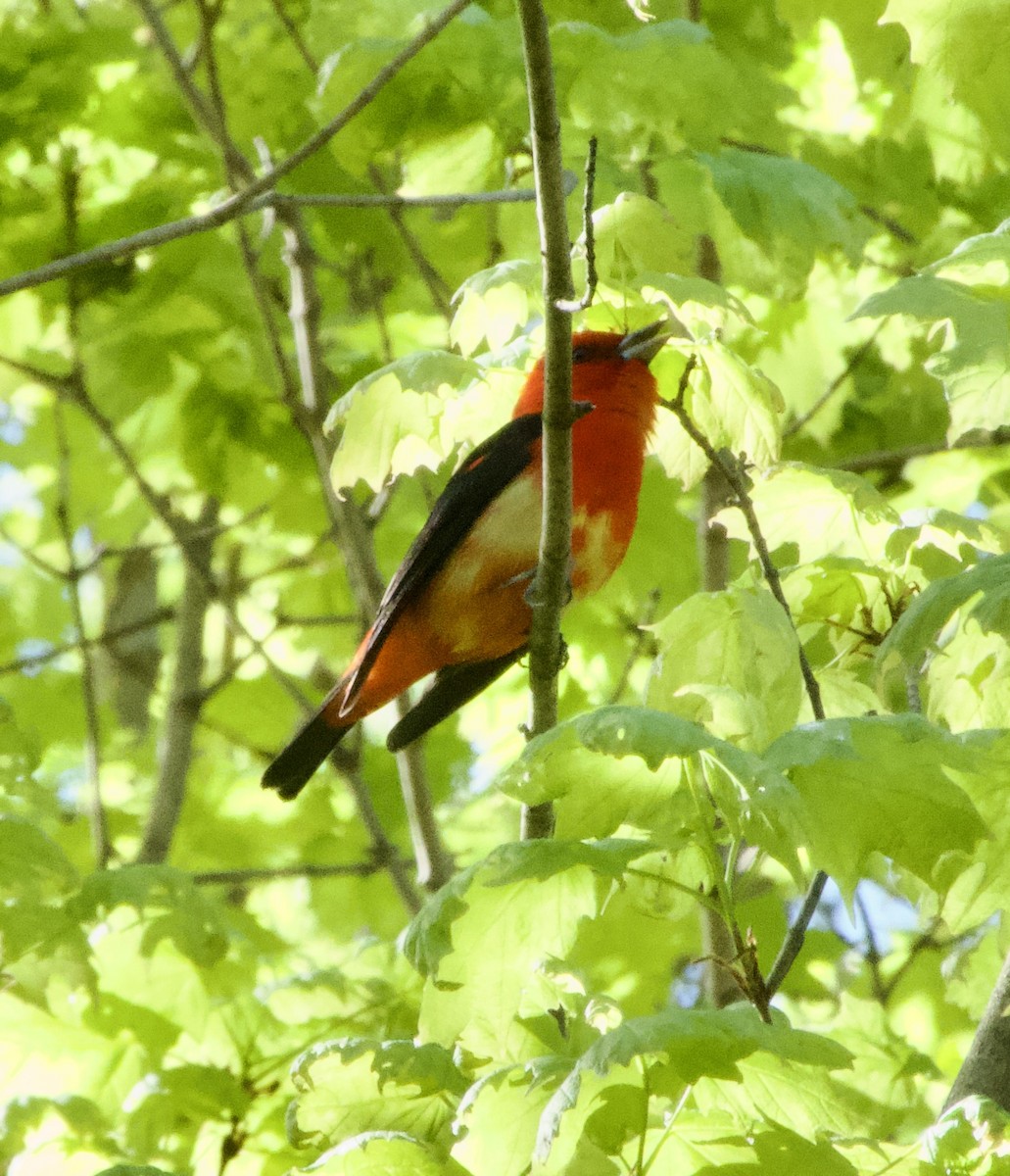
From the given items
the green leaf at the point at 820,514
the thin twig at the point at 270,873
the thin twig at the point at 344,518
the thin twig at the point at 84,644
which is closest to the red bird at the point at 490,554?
the thin twig at the point at 344,518

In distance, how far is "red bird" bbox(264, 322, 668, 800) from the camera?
3.21 m

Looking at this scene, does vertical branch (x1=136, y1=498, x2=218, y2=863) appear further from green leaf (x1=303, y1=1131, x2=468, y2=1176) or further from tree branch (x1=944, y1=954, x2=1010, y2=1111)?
tree branch (x1=944, y1=954, x2=1010, y2=1111)

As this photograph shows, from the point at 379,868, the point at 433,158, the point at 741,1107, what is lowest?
the point at 741,1107

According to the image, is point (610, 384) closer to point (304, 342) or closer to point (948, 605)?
point (304, 342)

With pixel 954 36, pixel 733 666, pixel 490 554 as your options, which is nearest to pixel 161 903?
pixel 490 554

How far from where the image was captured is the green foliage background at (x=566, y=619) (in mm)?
1638

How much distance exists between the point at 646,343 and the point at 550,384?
3.08ft

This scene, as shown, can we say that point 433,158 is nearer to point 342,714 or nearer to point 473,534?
point 473,534

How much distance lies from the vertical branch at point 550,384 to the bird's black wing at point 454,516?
2.10 ft

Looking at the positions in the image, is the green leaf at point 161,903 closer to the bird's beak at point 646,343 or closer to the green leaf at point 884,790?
the bird's beak at point 646,343

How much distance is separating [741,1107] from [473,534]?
6.17ft

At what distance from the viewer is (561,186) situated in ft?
5.93

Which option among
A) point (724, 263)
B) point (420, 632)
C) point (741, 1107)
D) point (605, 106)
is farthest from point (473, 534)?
point (741, 1107)

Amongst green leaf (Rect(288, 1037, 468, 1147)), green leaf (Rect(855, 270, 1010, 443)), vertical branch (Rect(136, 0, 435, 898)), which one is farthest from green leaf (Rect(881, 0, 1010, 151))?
vertical branch (Rect(136, 0, 435, 898))
